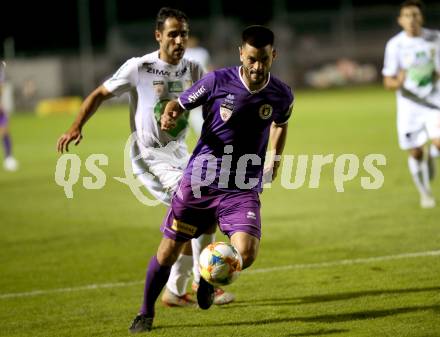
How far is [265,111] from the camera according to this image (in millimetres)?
6586

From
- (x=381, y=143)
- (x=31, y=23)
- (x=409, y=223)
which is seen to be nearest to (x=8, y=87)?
(x=31, y=23)

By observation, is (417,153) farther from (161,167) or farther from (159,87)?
(159,87)

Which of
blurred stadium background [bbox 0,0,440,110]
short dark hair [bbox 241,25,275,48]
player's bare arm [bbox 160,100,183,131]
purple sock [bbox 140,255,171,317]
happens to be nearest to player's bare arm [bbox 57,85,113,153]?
player's bare arm [bbox 160,100,183,131]

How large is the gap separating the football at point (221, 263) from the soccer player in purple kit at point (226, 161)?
14 centimetres

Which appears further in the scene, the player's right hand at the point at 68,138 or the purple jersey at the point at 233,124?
the player's right hand at the point at 68,138

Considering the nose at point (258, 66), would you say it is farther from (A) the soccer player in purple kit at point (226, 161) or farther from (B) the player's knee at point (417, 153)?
(B) the player's knee at point (417, 153)

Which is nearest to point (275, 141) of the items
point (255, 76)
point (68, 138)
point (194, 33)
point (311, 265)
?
point (255, 76)

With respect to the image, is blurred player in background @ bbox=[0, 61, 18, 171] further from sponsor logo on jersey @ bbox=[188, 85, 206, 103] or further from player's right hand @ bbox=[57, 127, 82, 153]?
sponsor logo on jersey @ bbox=[188, 85, 206, 103]

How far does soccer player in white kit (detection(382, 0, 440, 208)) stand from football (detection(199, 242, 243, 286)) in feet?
19.2

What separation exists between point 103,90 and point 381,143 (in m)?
12.8

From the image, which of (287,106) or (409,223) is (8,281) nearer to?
(287,106)

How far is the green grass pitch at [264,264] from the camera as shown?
689cm

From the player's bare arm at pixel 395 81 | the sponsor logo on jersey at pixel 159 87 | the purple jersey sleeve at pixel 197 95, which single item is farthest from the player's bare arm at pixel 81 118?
the player's bare arm at pixel 395 81

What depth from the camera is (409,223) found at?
1070 centimetres
